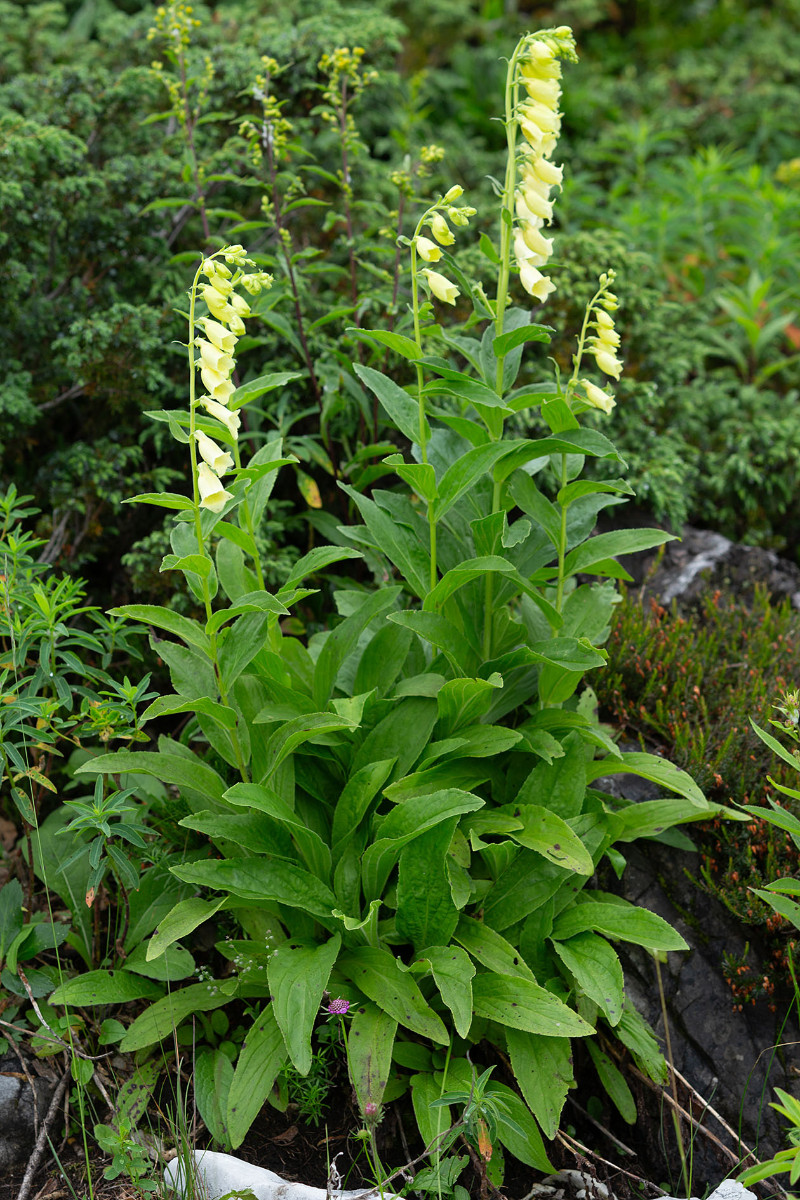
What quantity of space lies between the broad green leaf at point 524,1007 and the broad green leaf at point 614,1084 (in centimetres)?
27

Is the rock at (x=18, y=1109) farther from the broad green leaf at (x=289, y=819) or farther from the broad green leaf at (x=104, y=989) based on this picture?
the broad green leaf at (x=289, y=819)

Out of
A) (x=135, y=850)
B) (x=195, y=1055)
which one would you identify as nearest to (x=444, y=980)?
(x=195, y=1055)

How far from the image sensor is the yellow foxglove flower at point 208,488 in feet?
7.19

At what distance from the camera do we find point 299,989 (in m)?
2.25

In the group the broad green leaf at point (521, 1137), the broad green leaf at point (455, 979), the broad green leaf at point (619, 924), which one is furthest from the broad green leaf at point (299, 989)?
the broad green leaf at point (619, 924)

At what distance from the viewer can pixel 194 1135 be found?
7.96 feet

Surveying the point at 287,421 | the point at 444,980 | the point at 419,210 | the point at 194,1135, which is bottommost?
the point at 194,1135

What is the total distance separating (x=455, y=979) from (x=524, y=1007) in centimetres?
20

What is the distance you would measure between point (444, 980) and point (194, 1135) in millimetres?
778

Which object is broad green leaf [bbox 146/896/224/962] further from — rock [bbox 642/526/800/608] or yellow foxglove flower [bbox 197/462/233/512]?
rock [bbox 642/526/800/608]

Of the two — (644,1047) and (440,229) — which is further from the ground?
(440,229)

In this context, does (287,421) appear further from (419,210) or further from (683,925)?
(683,925)

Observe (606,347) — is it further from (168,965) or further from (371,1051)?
(168,965)

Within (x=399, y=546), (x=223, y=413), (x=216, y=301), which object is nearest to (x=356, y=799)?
(x=399, y=546)
